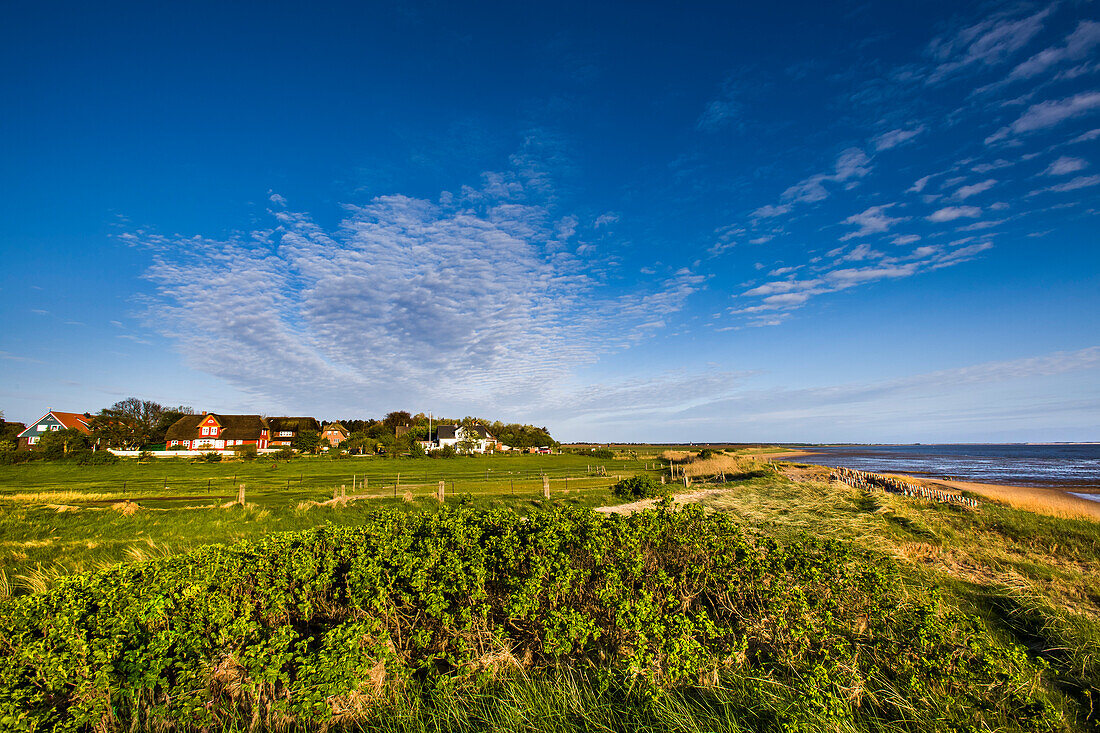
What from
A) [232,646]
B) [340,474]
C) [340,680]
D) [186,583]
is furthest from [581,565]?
[340,474]

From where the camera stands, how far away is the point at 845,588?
5004 mm

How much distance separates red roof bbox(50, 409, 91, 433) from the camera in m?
76.4

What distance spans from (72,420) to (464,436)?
2560 inches

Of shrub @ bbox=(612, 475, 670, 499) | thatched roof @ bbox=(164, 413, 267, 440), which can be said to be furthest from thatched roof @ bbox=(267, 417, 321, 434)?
shrub @ bbox=(612, 475, 670, 499)

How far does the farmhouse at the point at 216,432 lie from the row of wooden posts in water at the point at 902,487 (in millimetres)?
76817

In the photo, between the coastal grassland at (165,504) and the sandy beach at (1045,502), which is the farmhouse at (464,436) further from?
the sandy beach at (1045,502)

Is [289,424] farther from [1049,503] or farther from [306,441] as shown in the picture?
[1049,503]

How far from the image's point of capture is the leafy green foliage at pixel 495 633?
400 cm

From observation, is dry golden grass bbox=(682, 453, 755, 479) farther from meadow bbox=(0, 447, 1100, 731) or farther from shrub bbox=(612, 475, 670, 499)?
meadow bbox=(0, 447, 1100, 731)

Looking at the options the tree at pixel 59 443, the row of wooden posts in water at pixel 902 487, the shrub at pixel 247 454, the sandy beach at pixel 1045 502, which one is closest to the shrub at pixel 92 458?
the tree at pixel 59 443

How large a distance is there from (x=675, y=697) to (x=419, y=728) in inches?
83.9

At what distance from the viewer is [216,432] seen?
3162 inches

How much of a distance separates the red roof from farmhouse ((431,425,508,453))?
5672 centimetres

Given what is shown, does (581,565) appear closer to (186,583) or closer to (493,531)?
(493,531)
